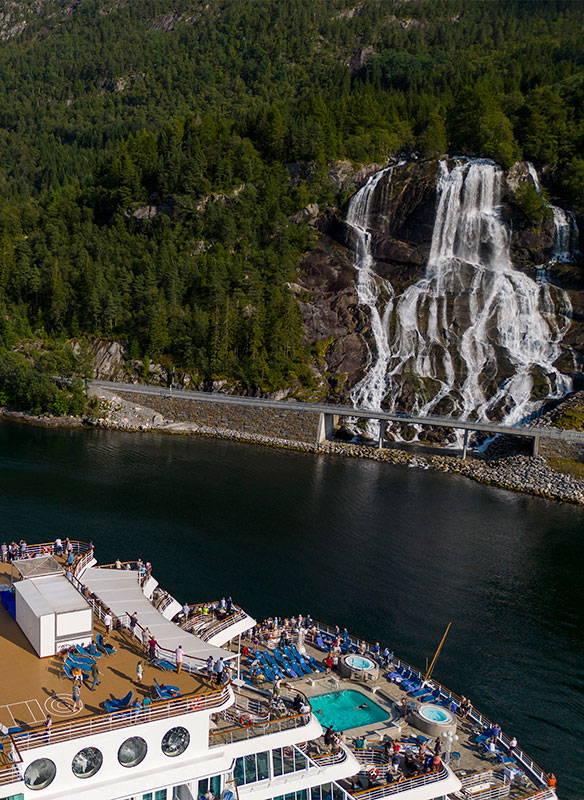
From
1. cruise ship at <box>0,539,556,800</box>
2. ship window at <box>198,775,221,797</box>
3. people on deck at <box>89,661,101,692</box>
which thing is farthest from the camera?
people on deck at <box>89,661,101,692</box>

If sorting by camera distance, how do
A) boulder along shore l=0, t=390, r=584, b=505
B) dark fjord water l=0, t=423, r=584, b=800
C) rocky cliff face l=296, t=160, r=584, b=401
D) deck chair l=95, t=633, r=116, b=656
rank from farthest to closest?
1. rocky cliff face l=296, t=160, r=584, b=401
2. boulder along shore l=0, t=390, r=584, b=505
3. dark fjord water l=0, t=423, r=584, b=800
4. deck chair l=95, t=633, r=116, b=656

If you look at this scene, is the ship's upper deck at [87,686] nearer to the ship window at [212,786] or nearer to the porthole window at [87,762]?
the porthole window at [87,762]

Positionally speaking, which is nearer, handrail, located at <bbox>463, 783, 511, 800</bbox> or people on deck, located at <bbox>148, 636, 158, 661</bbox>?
people on deck, located at <bbox>148, 636, 158, 661</bbox>

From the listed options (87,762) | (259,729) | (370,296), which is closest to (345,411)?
(370,296)

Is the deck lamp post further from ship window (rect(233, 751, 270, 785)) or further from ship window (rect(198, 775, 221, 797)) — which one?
ship window (rect(198, 775, 221, 797))

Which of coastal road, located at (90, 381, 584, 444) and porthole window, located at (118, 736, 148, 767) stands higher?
coastal road, located at (90, 381, 584, 444)

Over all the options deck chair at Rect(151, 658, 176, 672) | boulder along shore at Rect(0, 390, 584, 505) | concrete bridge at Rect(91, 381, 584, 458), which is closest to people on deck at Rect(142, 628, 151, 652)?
deck chair at Rect(151, 658, 176, 672)

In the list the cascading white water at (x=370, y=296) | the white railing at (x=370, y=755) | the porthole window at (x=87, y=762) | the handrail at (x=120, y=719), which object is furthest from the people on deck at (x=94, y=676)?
the cascading white water at (x=370, y=296)
